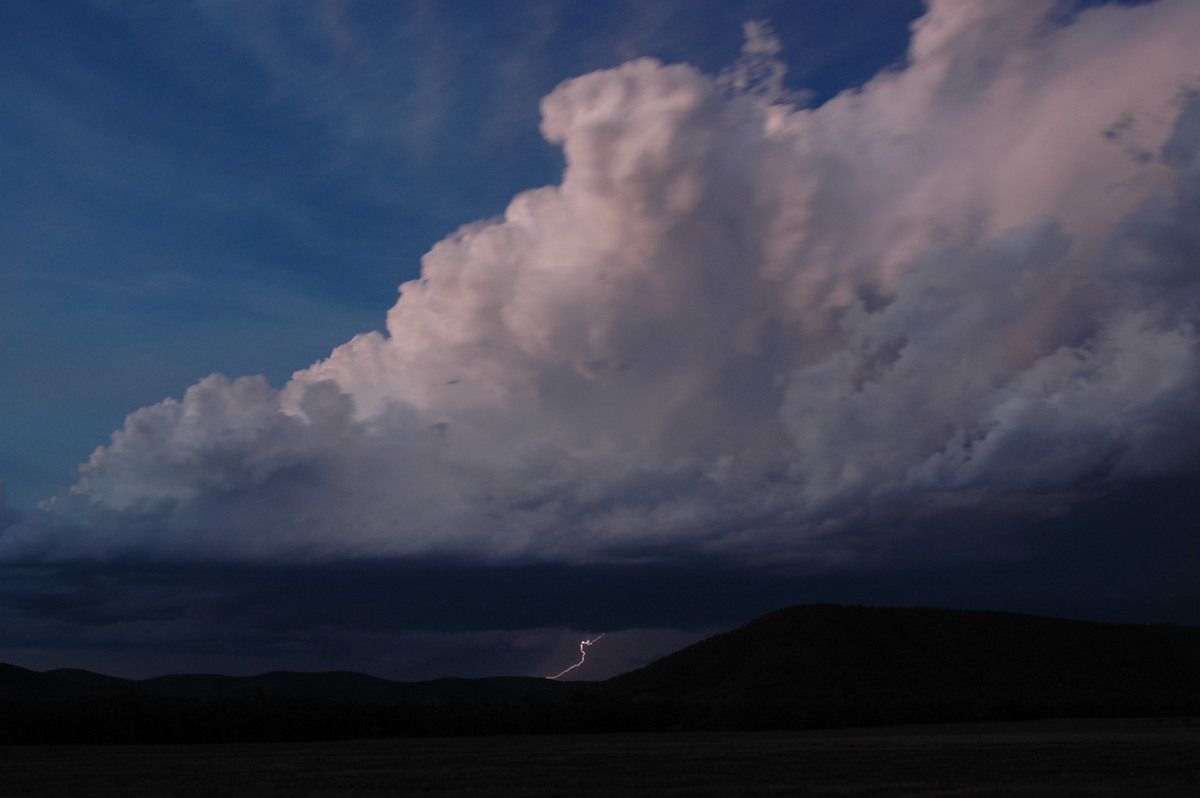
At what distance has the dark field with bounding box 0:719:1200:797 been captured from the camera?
39.3m

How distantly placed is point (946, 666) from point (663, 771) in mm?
142457

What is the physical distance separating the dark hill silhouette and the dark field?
72707 mm

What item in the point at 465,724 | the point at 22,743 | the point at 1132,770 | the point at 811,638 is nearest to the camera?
the point at 1132,770

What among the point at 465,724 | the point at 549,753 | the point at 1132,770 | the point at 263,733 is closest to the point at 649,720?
the point at 465,724

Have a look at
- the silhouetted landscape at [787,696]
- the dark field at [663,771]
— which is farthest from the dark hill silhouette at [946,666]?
the dark field at [663,771]

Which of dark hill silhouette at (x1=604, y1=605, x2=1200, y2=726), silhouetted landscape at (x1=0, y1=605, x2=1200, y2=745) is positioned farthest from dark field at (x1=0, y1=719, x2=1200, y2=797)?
dark hill silhouette at (x1=604, y1=605, x2=1200, y2=726)

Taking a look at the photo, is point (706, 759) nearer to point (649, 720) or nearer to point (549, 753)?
point (549, 753)

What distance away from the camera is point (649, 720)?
113 meters

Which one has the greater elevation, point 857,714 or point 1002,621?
point 1002,621

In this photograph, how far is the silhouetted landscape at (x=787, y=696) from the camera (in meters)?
98.9

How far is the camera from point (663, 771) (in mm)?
48688

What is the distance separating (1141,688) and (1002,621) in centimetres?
3754

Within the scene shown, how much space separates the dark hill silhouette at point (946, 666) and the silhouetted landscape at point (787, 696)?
0.38m

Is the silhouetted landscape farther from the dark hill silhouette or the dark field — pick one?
the dark field
